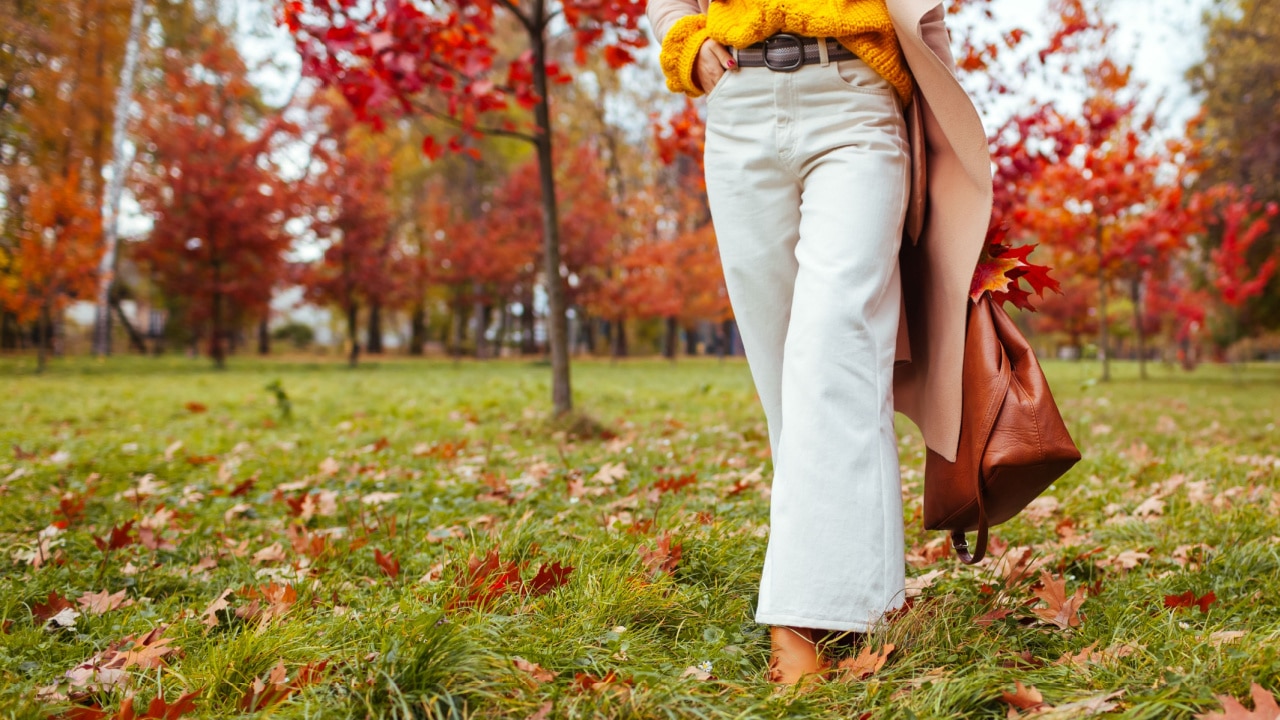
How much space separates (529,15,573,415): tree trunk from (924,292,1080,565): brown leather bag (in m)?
3.84

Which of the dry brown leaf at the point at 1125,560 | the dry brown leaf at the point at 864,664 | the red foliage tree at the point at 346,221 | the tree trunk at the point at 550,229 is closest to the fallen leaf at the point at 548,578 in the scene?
the dry brown leaf at the point at 864,664

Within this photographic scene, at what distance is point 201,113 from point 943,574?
18.7 meters

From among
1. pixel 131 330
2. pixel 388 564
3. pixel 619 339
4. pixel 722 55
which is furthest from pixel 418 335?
pixel 722 55

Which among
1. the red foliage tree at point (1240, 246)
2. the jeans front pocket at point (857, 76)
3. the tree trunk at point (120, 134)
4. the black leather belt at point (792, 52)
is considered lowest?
the jeans front pocket at point (857, 76)

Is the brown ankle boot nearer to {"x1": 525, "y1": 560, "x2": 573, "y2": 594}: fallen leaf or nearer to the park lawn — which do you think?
the park lawn

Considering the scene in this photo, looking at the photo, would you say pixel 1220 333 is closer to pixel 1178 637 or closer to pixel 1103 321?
pixel 1103 321

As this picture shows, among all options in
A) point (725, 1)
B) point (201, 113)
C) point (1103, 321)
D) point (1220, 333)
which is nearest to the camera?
point (725, 1)

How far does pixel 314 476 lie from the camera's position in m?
3.75

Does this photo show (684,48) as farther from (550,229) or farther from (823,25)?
(550,229)

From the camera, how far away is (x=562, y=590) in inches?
66.5

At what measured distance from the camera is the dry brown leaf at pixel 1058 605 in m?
1.67

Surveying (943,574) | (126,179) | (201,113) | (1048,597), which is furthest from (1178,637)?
(126,179)

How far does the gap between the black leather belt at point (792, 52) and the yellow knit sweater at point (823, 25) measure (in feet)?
0.05

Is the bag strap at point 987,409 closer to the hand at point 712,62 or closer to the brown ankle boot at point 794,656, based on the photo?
the brown ankle boot at point 794,656
